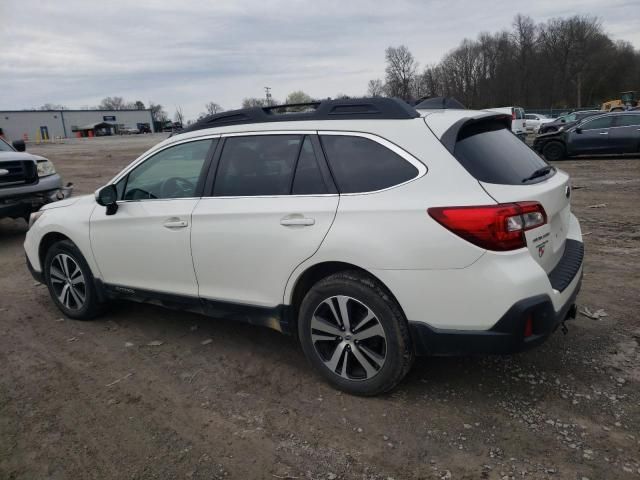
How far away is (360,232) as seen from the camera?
9.68 ft

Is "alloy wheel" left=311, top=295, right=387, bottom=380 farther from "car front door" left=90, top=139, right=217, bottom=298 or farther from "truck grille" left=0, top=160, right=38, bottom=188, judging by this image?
"truck grille" left=0, top=160, right=38, bottom=188

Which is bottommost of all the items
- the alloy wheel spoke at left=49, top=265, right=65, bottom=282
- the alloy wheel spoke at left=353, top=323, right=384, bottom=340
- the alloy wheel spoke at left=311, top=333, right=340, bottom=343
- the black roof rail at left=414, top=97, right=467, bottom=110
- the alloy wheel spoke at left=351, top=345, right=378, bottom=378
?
the alloy wheel spoke at left=351, top=345, right=378, bottom=378

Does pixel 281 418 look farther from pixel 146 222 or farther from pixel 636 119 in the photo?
pixel 636 119

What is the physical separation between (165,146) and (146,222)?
2.07 feet

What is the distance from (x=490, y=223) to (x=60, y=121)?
112679 mm

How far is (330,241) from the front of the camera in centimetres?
305

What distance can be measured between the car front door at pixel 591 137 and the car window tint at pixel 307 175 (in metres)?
16.0

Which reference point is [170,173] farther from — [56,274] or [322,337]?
[322,337]

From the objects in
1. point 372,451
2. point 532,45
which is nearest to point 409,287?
point 372,451

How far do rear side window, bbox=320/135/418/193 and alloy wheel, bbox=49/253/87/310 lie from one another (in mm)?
2804

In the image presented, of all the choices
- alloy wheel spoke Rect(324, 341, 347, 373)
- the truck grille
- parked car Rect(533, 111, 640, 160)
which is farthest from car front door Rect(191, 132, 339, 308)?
parked car Rect(533, 111, 640, 160)

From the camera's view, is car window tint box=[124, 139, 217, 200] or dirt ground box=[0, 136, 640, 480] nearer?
dirt ground box=[0, 136, 640, 480]

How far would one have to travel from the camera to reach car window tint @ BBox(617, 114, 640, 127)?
52.4 ft

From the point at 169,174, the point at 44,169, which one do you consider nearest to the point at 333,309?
the point at 169,174
